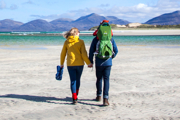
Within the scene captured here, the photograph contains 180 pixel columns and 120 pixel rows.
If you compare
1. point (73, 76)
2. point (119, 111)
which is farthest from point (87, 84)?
point (119, 111)

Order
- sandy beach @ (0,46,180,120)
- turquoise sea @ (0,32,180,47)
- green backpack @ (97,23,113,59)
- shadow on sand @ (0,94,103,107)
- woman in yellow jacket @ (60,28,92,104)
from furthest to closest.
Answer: turquoise sea @ (0,32,180,47) < shadow on sand @ (0,94,103,107) < woman in yellow jacket @ (60,28,92,104) < green backpack @ (97,23,113,59) < sandy beach @ (0,46,180,120)

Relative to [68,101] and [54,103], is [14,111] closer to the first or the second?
[54,103]

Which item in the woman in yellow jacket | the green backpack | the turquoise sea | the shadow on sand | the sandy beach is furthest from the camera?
the turquoise sea

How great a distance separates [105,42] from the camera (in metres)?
4.68

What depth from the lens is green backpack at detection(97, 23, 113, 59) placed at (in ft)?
15.3

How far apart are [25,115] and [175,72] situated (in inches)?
240

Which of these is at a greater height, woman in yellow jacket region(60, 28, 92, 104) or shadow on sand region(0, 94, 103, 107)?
woman in yellow jacket region(60, 28, 92, 104)

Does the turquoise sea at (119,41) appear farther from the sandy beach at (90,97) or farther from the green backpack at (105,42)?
the green backpack at (105,42)

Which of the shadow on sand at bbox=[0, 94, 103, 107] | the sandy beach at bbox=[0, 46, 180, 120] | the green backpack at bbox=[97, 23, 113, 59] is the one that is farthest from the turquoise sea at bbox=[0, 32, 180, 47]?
the green backpack at bbox=[97, 23, 113, 59]

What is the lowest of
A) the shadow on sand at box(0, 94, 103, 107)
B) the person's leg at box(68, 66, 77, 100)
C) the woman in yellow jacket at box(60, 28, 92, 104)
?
the shadow on sand at box(0, 94, 103, 107)

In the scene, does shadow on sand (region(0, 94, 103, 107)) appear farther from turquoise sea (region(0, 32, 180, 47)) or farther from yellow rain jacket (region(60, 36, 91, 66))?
turquoise sea (region(0, 32, 180, 47))

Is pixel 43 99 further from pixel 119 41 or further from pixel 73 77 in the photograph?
pixel 119 41

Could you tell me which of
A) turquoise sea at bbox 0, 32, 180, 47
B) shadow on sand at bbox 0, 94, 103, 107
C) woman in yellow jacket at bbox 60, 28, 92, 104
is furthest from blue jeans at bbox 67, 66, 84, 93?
turquoise sea at bbox 0, 32, 180, 47

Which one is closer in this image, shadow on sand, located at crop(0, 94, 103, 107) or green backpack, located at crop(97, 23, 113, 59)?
green backpack, located at crop(97, 23, 113, 59)
